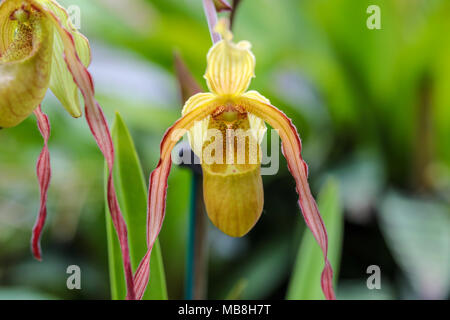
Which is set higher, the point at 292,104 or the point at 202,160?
the point at 292,104

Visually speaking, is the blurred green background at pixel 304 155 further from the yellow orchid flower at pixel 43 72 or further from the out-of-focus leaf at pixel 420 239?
the yellow orchid flower at pixel 43 72

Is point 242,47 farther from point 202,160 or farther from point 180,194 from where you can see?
point 180,194

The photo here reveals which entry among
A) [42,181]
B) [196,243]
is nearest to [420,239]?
[196,243]

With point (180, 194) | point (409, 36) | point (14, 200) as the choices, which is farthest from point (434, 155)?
point (14, 200)

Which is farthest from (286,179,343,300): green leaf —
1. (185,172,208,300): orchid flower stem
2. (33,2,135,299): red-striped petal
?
(33,2,135,299): red-striped petal

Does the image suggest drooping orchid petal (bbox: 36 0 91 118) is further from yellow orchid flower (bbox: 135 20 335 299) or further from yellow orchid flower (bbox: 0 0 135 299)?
yellow orchid flower (bbox: 135 20 335 299)

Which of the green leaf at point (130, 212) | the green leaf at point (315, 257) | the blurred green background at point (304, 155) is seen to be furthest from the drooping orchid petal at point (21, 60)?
the blurred green background at point (304, 155)
